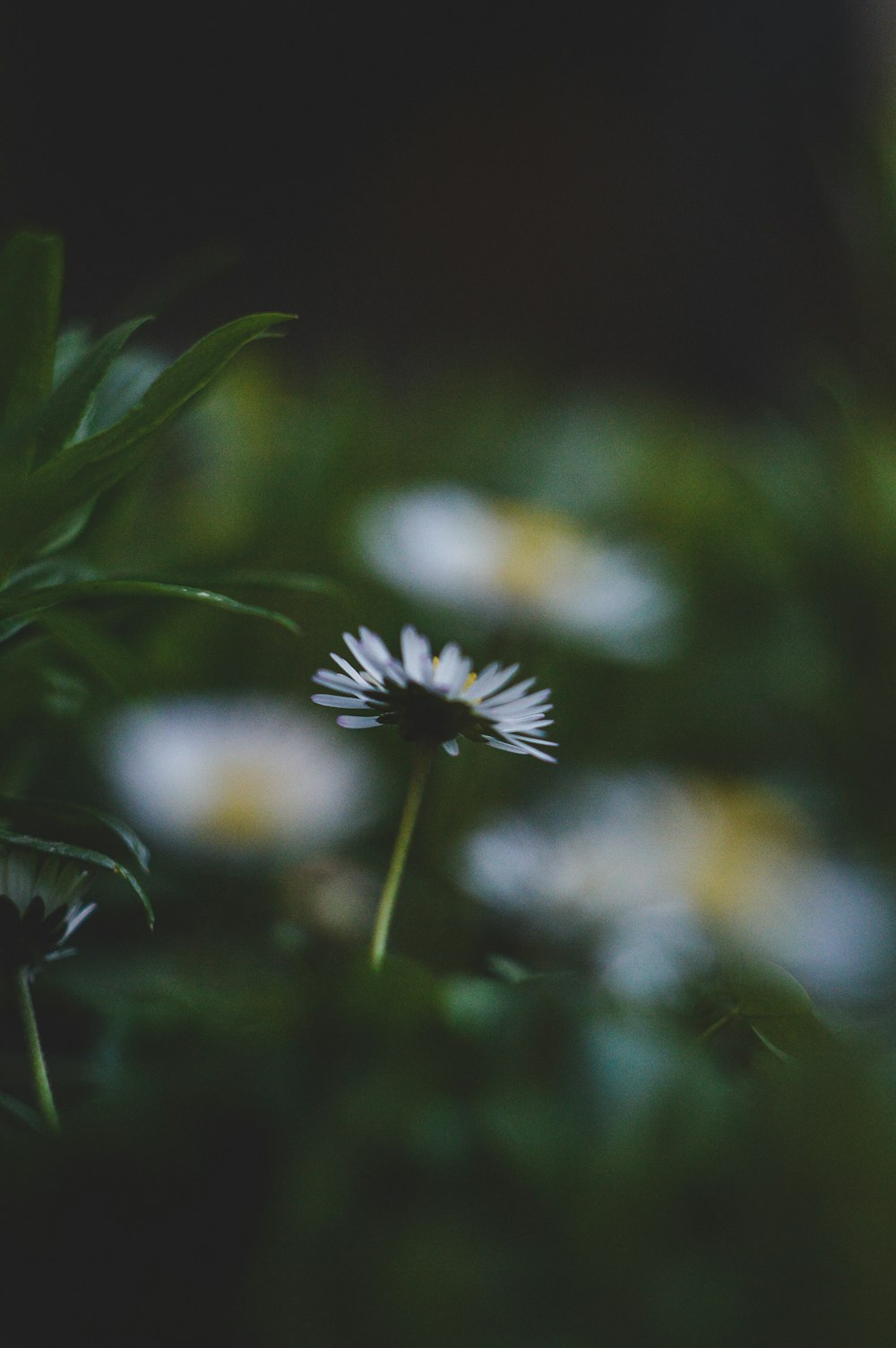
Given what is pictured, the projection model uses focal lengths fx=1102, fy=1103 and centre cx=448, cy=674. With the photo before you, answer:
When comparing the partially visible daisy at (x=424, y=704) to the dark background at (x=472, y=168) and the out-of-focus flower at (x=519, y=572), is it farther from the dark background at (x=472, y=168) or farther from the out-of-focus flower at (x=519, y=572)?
the dark background at (x=472, y=168)

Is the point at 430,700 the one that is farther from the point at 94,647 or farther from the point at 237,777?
the point at 237,777

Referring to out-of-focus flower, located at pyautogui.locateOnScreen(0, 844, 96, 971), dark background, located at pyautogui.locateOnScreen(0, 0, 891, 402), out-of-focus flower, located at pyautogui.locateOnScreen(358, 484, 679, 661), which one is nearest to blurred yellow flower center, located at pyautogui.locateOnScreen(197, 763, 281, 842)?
out-of-focus flower, located at pyautogui.locateOnScreen(358, 484, 679, 661)

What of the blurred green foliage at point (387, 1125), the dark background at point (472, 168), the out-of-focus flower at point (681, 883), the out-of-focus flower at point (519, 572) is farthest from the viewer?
the dark background at point (472, 168)

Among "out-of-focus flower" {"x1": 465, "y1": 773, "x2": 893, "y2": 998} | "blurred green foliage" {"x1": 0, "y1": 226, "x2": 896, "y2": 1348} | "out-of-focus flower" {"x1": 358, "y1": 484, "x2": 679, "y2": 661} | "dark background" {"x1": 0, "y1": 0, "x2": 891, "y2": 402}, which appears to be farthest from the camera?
"dark background" {"x1": 0, "y1": 0, "x2": 891, "y2": 402}

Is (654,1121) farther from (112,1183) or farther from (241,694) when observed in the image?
(241,694)

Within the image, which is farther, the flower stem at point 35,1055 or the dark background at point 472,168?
the dark background at point 472,168

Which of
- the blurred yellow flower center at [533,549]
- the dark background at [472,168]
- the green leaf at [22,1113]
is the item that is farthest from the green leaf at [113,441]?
the dark background at [472,168]

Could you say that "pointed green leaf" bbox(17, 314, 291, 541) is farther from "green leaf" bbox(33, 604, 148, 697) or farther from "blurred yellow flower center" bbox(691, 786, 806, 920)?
"blurred yellow flower center" bbox(691, 786, 806, 920)

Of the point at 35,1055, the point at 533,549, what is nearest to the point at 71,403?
the point at 35,1055
